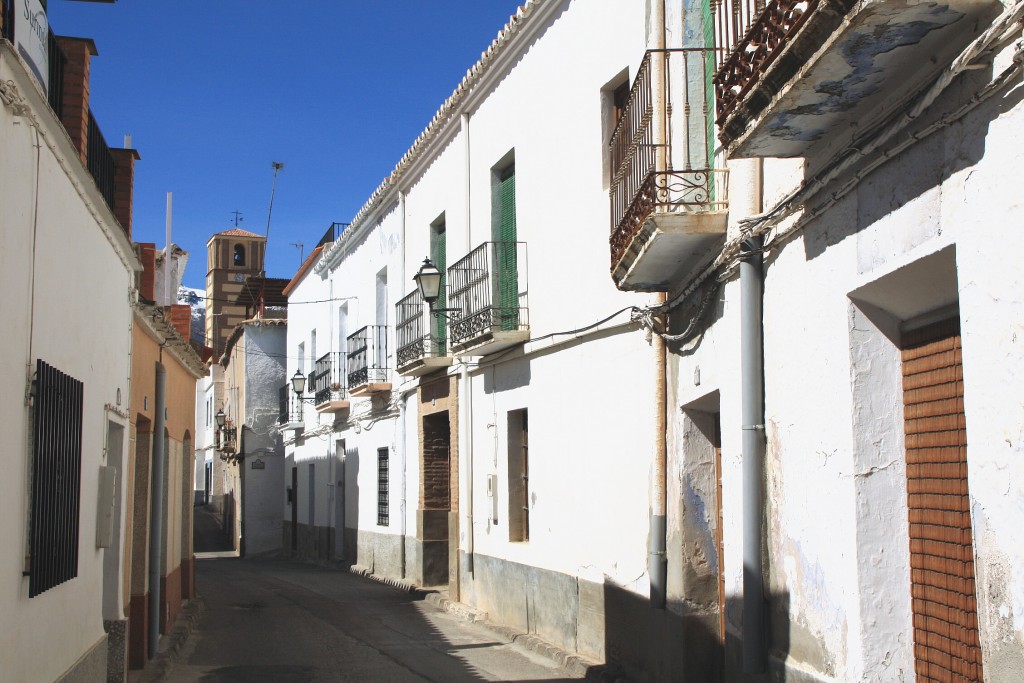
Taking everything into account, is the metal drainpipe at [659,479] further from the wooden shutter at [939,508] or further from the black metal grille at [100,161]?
the black metal grille at [100,161]

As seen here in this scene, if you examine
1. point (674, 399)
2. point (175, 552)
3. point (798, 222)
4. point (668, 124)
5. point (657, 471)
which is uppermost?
point (668, 124)

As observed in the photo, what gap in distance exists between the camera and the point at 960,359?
471cm

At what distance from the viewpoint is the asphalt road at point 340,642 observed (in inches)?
400

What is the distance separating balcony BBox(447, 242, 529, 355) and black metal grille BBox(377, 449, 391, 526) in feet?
19.3

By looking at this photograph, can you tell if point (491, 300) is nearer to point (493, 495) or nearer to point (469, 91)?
point (493, 495)

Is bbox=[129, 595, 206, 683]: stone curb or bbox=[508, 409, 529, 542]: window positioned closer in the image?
bbox=[129, 595, 206, 683]: stone curb

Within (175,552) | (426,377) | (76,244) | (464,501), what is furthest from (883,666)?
(426,377)

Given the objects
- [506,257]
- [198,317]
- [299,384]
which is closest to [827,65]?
[506,257]

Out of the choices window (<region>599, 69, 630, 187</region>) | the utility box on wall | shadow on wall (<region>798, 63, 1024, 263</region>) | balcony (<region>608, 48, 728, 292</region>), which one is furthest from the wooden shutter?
the utility box on wall

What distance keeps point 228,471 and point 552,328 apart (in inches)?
983

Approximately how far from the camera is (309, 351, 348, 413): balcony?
21375 mm

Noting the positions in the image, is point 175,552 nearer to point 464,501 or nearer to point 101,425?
point 464,501

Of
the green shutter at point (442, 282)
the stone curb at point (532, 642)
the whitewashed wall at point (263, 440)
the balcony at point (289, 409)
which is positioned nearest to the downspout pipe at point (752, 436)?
the stone curb at point (532, 642)

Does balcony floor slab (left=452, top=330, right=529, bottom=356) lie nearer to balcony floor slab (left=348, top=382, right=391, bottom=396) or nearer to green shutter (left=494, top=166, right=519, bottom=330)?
green shutter (left=494, top=166, right=519, bottom=330)
